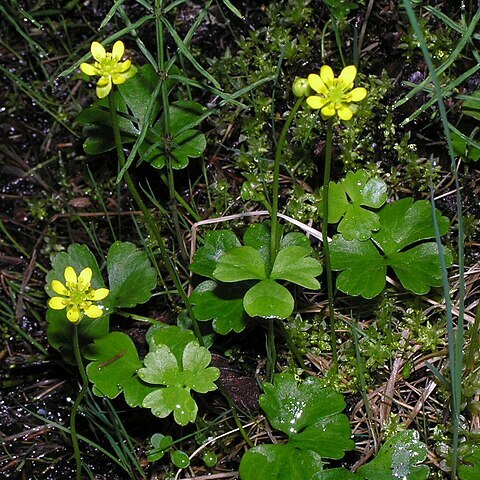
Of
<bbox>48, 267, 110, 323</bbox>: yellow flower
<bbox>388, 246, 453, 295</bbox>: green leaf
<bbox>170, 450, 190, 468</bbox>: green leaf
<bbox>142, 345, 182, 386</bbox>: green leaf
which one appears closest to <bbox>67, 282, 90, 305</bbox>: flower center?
<bbox>48, 267, 110, 323</bbox>: yellow flower

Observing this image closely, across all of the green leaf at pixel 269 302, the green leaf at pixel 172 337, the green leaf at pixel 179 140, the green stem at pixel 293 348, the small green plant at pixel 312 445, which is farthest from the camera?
the green leaf at pixel 179 140

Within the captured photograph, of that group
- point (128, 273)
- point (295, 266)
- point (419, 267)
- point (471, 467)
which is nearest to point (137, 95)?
point (128, 273)

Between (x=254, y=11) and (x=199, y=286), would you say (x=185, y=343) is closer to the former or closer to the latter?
(x=199, y=286)

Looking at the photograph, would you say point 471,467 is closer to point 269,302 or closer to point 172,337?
point 269,302

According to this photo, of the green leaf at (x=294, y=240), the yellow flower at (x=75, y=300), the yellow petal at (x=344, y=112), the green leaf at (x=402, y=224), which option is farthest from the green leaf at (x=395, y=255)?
the yellow flower at (x=75, y=300)

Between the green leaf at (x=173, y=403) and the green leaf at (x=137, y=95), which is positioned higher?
the green leaf at (x=137, y=95)

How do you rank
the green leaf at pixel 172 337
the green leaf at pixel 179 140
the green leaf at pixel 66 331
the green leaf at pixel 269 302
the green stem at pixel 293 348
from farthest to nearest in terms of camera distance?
the green leaf at pixel 179 140 → the green leaf at pixel 66 331 → the green leaf at pixel 172 337 → the green stem at pixel 293 348 → the green leaf at pixel 269 302

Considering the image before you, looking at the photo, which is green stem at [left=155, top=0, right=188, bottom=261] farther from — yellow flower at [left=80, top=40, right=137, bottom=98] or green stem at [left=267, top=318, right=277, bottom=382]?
green stem at [left=267, top=318, right=277, bottom=382]

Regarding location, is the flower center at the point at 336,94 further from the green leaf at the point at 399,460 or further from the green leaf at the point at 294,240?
the green leaf at the point at 399,460
